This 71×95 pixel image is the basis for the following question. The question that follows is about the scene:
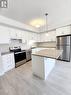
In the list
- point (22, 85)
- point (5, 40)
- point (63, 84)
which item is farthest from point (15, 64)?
point (63, 84)

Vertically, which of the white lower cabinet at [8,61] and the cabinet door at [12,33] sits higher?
the cabinet door at [12,33]

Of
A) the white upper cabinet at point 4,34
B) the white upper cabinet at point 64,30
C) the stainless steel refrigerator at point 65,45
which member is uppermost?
the white upper cabinet at point 64,30

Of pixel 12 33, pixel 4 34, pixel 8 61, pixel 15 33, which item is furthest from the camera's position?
pixel 15 33

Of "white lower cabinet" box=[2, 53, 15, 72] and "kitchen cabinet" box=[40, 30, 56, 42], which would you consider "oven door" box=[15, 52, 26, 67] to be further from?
"kitchen cabinet" box=[40, 30, 56, 42]

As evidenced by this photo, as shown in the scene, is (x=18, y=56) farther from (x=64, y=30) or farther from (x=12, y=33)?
(x=64, y=30)

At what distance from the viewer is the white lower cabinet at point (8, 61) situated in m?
3.21

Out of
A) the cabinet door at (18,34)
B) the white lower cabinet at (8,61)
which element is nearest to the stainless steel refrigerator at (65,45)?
the cabinet door at (18,34)

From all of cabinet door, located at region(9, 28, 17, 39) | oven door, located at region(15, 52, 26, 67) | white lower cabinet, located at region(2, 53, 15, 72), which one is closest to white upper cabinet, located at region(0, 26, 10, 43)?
cabinet door, located at region(9, 28, 17, 39)

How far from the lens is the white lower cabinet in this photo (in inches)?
127

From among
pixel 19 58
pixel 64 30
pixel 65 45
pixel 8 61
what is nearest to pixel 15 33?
pixel 19 58

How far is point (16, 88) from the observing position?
6.86ft

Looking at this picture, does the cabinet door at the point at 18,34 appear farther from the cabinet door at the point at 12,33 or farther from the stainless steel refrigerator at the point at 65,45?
the stainless steel refrigerator at the point at 65,45

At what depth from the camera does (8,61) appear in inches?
135

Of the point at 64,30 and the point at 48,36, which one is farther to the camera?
the point at 48,36
